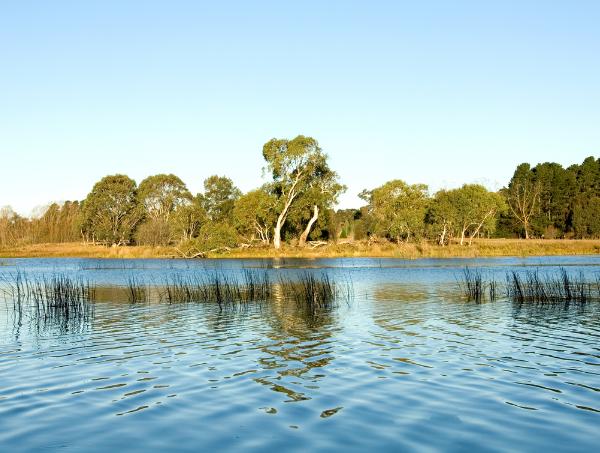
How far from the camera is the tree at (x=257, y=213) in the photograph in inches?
2945

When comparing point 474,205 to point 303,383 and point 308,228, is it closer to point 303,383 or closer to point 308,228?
point 308,228

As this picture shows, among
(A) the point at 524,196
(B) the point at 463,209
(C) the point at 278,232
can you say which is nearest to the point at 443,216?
(B) the point at 463,209

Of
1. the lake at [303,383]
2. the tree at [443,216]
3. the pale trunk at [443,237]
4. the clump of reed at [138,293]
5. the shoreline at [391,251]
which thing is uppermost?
the tree at [443,216]

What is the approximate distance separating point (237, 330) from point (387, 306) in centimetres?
763

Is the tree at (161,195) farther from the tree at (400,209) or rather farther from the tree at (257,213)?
the tree at (400,209)

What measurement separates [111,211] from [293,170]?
3450 centimetres

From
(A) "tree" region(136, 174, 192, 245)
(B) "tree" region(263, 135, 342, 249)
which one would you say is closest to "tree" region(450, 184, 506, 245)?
(B) "tree" region(263, 135, 342, 249)

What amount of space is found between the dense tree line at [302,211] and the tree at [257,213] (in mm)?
136

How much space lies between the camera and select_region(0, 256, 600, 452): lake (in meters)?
7.73

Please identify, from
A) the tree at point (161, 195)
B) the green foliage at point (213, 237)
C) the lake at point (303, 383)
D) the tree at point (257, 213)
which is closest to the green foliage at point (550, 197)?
the tree at point (257, 213)

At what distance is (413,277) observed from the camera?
38406mm

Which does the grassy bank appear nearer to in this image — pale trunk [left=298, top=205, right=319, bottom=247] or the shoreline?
the shoreline

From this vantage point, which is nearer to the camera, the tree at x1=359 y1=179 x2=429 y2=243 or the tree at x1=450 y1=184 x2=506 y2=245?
the tree at x1=359 y1=179 x2=429 y2=243

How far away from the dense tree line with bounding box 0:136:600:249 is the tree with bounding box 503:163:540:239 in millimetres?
178
